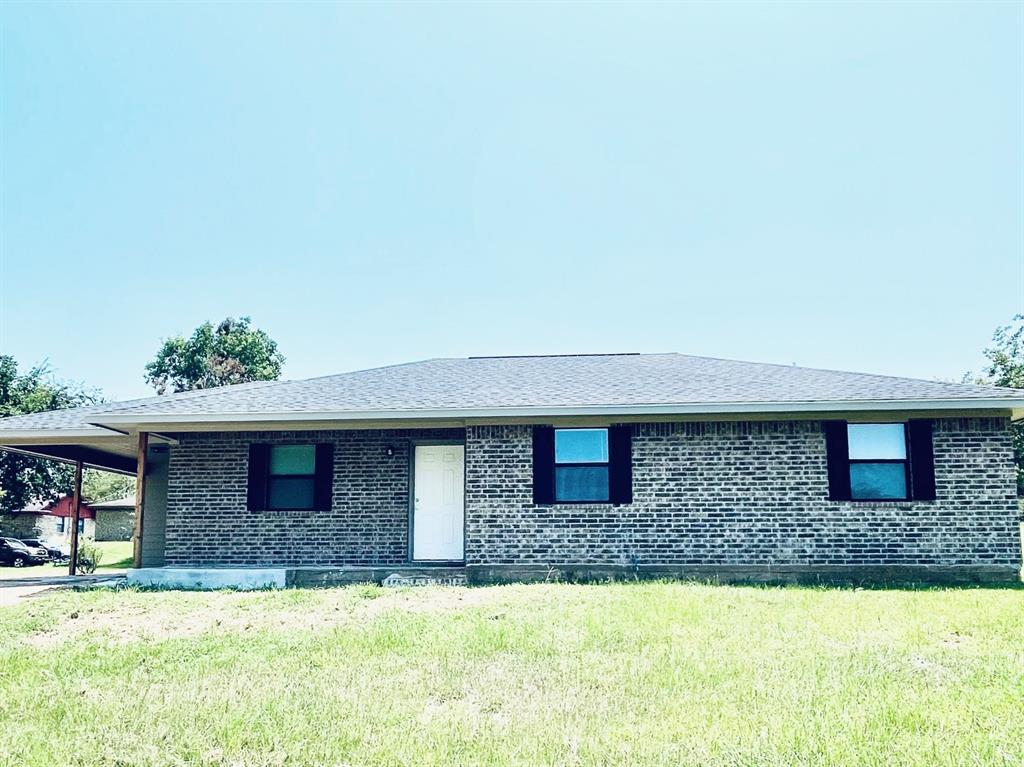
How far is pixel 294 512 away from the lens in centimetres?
1268

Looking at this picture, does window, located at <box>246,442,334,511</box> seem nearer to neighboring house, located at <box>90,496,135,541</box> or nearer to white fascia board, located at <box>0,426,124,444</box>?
white fascia board, located at <box>0,426,124,444</box>

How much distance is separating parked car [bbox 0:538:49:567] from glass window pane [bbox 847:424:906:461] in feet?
76.7

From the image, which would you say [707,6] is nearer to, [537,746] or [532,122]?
[532,122]

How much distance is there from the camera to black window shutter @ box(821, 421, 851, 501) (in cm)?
1113

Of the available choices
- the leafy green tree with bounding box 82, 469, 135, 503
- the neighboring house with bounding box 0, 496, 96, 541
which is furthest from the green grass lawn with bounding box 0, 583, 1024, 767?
the leafy green tree with bounding box 82, 469, 135, 503

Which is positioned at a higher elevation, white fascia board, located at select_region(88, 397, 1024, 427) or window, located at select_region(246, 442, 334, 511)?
white fascia board, located at select_region(88, 397, 1024, 427)

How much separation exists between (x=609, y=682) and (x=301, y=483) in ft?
A: 27.8

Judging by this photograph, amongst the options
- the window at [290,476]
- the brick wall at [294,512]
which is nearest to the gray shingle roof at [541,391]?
the brick wall at [294,512]

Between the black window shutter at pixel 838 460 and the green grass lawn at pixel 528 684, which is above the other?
the black window shutter at pixel 838 460

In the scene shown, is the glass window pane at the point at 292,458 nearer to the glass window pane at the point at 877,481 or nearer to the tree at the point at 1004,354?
the glass window pane at the point at 877,481

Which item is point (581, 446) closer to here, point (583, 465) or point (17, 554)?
point (583, 465)

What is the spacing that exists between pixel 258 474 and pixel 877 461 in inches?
368

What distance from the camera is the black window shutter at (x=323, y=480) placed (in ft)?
41.4

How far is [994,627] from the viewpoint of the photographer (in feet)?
23.5
